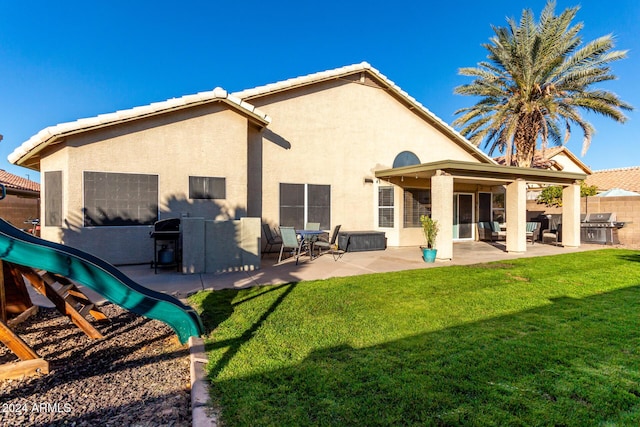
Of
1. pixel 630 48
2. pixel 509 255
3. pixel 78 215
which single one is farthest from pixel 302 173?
pixel 630 48

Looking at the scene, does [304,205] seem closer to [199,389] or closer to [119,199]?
[119,199]

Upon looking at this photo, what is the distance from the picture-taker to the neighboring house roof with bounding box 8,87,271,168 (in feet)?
27.5

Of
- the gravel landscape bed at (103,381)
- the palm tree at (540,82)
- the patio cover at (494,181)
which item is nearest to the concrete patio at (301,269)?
the patio cover at (494,181)

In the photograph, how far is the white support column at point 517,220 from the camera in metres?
12.4

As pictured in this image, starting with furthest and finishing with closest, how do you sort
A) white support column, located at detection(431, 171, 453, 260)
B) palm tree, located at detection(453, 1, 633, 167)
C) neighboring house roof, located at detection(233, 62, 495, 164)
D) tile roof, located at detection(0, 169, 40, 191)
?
tile roof, located at detection(0, 169, 40, 191), palm tree, located at detection(453, 1, 633, 167), neighboring house roof, located at detection(233, 62, 495, 164), white support column, located at detection(431, 171, 453, 260)

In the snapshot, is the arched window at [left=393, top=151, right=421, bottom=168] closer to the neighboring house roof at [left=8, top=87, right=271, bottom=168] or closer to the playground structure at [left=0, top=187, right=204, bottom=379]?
the neighboring house roof at [left=8, top=87, right=271, bottom=168]

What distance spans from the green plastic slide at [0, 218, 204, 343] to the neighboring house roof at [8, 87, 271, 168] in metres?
5.58

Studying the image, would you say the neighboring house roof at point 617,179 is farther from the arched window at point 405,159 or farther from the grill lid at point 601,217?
the arched window at point 405,159

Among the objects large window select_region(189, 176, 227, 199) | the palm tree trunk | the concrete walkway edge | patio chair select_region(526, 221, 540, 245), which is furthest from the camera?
the palm tree trunk

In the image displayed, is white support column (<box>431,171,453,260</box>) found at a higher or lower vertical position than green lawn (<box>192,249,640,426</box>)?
higher

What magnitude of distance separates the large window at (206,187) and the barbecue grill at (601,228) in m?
17.5

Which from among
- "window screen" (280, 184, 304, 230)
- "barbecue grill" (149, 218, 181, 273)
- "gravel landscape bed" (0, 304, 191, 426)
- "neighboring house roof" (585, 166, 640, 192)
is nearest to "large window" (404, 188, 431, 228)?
"window screen" (280, 184, 304, 230)

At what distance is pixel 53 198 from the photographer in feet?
30.8

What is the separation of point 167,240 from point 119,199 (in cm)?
201
